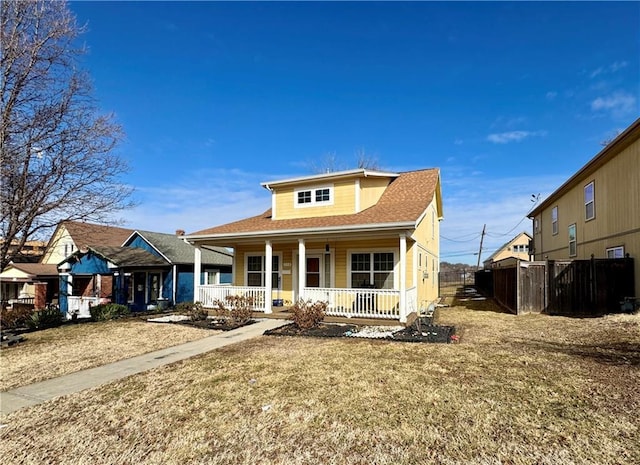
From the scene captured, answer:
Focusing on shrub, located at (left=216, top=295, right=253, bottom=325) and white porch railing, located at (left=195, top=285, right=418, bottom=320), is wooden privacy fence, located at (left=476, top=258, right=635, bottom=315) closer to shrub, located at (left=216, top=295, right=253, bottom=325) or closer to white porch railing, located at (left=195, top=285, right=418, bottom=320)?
white porch railing, located at (left=195, top=285, right=418, bottom=320)

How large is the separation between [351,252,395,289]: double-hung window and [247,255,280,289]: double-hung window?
3.58m

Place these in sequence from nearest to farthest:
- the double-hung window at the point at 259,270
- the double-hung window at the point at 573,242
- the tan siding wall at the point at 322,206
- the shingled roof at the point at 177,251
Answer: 1. the tan siding wall at the point at 322,206
2. the double-hung window at the point at 259,270
3. the double-hung window at the point at 573,242
4. the shingled roof at the point at 177,251

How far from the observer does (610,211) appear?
1340 centimetres

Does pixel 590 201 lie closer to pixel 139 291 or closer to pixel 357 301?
pixel 357 301

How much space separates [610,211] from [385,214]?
8937 millimetres

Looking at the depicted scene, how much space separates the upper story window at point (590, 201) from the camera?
1505 cm

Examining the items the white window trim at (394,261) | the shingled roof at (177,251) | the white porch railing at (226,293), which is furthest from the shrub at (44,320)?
the white window trim at (394,261)

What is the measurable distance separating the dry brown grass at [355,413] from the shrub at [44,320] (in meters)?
8.66

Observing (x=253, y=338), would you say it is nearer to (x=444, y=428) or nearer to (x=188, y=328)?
(x=188, y=328)

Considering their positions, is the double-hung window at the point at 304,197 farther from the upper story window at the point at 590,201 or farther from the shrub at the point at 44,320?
the upper story window at the point at 590,201

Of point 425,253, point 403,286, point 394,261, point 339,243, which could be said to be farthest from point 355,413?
point 425,253

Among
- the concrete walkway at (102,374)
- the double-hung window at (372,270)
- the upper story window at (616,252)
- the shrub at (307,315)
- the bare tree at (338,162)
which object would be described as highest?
the bare tree at (338,162)

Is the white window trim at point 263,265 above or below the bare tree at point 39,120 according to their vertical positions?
below

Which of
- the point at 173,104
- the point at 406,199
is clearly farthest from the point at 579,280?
the point at 173,104
